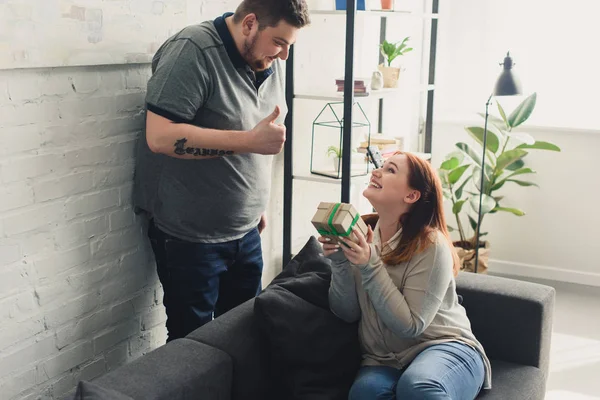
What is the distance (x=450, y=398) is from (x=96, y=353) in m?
1.09

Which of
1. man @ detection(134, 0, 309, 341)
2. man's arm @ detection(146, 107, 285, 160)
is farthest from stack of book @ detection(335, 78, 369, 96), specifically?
man's arm @ detection(146, 107, 285, 160)

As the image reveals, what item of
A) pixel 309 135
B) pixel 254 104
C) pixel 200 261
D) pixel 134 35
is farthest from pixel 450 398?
pixel 309 135

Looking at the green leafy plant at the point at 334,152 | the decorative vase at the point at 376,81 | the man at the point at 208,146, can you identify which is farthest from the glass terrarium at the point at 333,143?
the man at the point at 208,146

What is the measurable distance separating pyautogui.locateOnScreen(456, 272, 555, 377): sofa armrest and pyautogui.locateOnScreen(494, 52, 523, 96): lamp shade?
1359 mm

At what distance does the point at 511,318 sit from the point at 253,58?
46.8 inches

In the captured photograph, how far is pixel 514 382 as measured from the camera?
2.23 meters

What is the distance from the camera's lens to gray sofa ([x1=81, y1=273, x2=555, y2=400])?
1.73m

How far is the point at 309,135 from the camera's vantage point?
3.39m

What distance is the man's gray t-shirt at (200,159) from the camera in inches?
79.8

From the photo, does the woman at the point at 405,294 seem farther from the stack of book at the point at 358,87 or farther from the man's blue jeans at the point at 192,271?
the stack of book at the point at 358,87

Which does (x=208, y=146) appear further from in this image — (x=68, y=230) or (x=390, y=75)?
(x=390, y=75)

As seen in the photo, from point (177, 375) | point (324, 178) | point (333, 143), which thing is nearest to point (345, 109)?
point (324, 178)

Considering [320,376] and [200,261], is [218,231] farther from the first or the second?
[320,376]

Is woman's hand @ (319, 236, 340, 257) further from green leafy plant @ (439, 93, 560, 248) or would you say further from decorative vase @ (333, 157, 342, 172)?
green leafy plant @ (439, 93, 560, 248)
